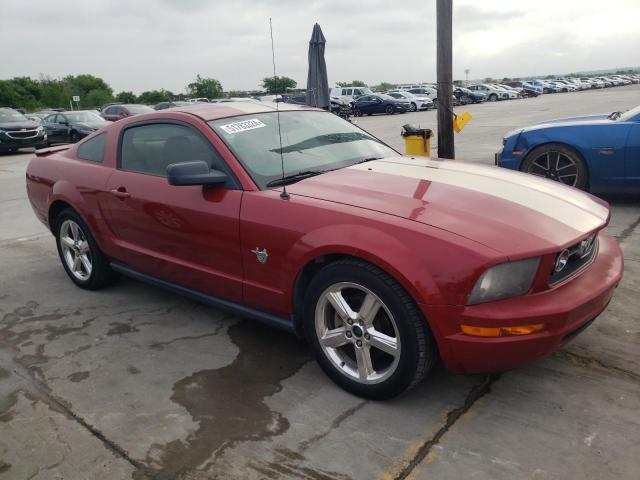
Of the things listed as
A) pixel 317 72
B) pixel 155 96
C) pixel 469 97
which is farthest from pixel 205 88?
pixel 317 72

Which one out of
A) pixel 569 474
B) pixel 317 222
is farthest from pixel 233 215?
pixel 569 474

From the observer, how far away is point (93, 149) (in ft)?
14.5

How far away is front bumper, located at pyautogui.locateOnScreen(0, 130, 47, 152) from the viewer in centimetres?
1712

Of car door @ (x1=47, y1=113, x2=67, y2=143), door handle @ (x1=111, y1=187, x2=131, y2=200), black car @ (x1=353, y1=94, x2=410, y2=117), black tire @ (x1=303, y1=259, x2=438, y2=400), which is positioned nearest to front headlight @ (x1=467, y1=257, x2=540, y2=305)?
black tire @ (x1=303, y1=259, x2=438, y2=400)

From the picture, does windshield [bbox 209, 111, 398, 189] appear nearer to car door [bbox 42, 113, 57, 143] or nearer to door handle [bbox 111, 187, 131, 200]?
door handle [bbox 111, 187, 131, 200]

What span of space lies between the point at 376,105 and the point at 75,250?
3007cm

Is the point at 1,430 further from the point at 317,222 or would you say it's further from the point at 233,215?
the point at 317,222

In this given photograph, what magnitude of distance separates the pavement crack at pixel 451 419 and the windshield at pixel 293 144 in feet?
5.10

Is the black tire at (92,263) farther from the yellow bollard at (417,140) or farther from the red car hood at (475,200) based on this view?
the yellow bollard at (417,140)

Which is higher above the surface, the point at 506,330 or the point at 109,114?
the point at 109,114

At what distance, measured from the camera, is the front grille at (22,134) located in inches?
678

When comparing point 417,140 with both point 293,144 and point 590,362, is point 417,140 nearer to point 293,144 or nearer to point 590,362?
point 293,144

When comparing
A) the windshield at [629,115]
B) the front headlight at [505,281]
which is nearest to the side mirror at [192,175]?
the front headlight at [505,281]

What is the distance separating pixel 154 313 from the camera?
4086mm
